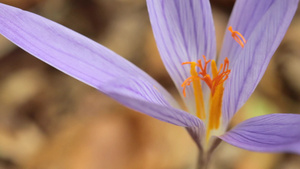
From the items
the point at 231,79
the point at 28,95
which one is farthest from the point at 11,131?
the point at 231,79

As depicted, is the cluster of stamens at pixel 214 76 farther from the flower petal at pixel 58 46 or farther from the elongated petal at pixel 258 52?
the flower petal at pixel 58 46

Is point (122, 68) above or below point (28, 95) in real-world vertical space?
above

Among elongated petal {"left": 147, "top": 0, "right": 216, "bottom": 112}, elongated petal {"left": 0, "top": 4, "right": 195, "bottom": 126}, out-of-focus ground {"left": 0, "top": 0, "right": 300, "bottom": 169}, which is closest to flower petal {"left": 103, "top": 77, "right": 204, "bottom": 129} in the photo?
elongated petal {"left": 0, "top": 4, "right": 195, "bottom": 126}

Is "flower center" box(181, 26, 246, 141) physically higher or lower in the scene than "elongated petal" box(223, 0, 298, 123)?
lower

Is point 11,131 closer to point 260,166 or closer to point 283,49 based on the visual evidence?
point 260,166

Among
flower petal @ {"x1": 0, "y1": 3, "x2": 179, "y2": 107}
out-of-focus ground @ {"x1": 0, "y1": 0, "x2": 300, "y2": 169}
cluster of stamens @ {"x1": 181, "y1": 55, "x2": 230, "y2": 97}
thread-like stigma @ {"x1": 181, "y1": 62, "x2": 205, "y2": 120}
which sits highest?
flower petal @ {"x1": 0, "y1": 3, "x2": 179, "y2": 107}

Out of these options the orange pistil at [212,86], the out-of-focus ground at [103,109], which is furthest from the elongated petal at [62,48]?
the out-of-focus ground at [103,109]

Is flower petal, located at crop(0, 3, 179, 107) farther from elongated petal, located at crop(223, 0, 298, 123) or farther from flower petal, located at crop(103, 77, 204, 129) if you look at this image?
elongated petal, located at crop(223, 0, 298, 123)

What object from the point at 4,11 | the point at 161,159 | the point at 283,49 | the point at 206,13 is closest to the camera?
the point at 4,11
